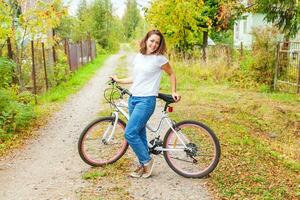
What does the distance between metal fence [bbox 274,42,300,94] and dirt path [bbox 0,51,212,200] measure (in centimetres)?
790

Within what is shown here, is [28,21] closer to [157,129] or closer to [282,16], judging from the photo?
[157,129]

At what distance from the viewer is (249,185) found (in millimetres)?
5438

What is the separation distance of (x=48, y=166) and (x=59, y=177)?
23.7 inches

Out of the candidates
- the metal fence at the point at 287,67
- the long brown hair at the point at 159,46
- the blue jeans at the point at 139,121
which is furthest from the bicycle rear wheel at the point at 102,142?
the metal fence at the point at 287,67

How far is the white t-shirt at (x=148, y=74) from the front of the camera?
549 cm

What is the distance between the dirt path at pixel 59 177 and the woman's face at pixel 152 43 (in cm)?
171

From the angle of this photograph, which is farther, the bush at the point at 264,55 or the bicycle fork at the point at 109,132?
the bush at the point at 264,55

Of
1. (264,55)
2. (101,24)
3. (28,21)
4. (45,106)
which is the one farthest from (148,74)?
(101,24)

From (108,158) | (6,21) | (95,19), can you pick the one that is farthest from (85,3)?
(108,158)

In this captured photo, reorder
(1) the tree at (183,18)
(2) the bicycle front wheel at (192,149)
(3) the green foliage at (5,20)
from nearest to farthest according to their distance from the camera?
(2) the bicycle front wheel at (192,149)
(3) the green foliage at (5,20)
(1) the tree at (183,18)

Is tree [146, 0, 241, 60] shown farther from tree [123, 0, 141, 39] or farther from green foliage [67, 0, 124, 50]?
tree [123, 0, 141, 39]

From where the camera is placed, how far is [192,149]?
227 inches

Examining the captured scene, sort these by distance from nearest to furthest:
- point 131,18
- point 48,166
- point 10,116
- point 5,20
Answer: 1. point 48,166
2. point 10,116
3. point 5,20
4. point 131,18

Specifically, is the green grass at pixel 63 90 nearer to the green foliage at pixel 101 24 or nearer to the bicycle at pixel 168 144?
the bicycle at pixel 168 144
